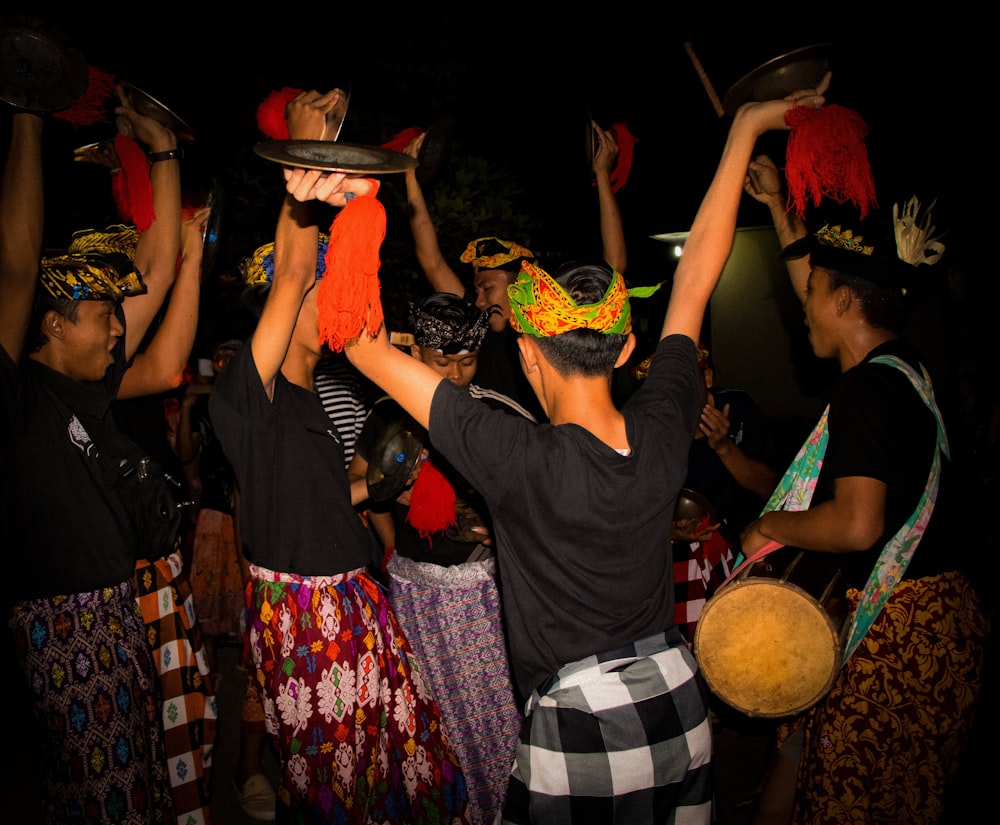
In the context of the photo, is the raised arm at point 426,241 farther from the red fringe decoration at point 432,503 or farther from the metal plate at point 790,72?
the metal plate at point 790,72

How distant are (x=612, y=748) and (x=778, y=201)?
2607 millimetres

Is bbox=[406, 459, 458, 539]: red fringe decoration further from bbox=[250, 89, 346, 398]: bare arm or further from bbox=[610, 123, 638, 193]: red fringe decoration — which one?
bbox=[610, 123, 638, 193]: red fringe decoration

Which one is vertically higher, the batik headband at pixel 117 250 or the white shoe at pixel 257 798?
the batik headband at pixel 117 250

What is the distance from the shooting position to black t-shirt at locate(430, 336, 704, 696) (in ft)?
6.52

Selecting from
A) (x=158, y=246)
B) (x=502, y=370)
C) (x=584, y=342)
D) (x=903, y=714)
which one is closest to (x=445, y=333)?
(x=502, y=370)

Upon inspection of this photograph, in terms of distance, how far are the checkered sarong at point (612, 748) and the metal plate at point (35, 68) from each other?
8.69 feet

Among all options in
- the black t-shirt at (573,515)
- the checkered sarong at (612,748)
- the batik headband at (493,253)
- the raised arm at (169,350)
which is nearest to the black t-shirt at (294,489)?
the raised arm at (169,350)

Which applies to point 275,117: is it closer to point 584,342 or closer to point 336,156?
point 336,156

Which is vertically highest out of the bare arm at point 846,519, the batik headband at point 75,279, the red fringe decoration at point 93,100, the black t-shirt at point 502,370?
the red fringe decoration at point 93,100

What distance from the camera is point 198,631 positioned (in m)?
3.71

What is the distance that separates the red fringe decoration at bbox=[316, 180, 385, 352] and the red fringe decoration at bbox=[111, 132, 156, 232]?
70.4 inches

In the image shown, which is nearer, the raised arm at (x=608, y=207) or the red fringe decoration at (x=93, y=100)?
the red fringe decoration at (x=93, y=100)

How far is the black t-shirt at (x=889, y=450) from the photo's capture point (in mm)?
2668

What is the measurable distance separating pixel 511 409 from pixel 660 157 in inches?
464
